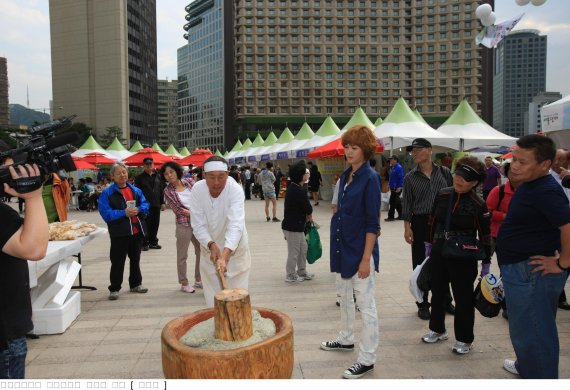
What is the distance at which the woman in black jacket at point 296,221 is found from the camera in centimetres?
609

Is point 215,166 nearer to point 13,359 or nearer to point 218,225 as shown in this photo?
point 218,225

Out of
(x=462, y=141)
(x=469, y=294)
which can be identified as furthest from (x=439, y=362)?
(x=462, y=141)

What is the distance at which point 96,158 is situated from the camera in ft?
63.8

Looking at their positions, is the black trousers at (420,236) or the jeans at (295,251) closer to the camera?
the black trousers at (420,236)

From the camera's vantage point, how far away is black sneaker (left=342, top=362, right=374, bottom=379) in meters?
3.17

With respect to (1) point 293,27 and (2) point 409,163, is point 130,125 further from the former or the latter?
(2) point 409,163

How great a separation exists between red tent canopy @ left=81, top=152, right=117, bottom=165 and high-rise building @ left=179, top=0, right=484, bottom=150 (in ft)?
265

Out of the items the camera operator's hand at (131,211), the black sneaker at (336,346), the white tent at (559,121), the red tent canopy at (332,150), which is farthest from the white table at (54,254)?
the red tent canopy at (332,150)

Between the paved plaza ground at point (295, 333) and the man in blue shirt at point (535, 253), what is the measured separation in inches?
26.0

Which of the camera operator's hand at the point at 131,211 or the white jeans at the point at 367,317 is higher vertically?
the camera operator's hand at the point at 131,211

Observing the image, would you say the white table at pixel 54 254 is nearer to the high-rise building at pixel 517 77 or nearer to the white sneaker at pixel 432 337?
the white sneaker at pixel 432 337

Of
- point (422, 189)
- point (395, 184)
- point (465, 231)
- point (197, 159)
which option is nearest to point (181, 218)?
point (422, 189)

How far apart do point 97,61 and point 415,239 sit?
103913 millimetres

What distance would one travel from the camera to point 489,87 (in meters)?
102
